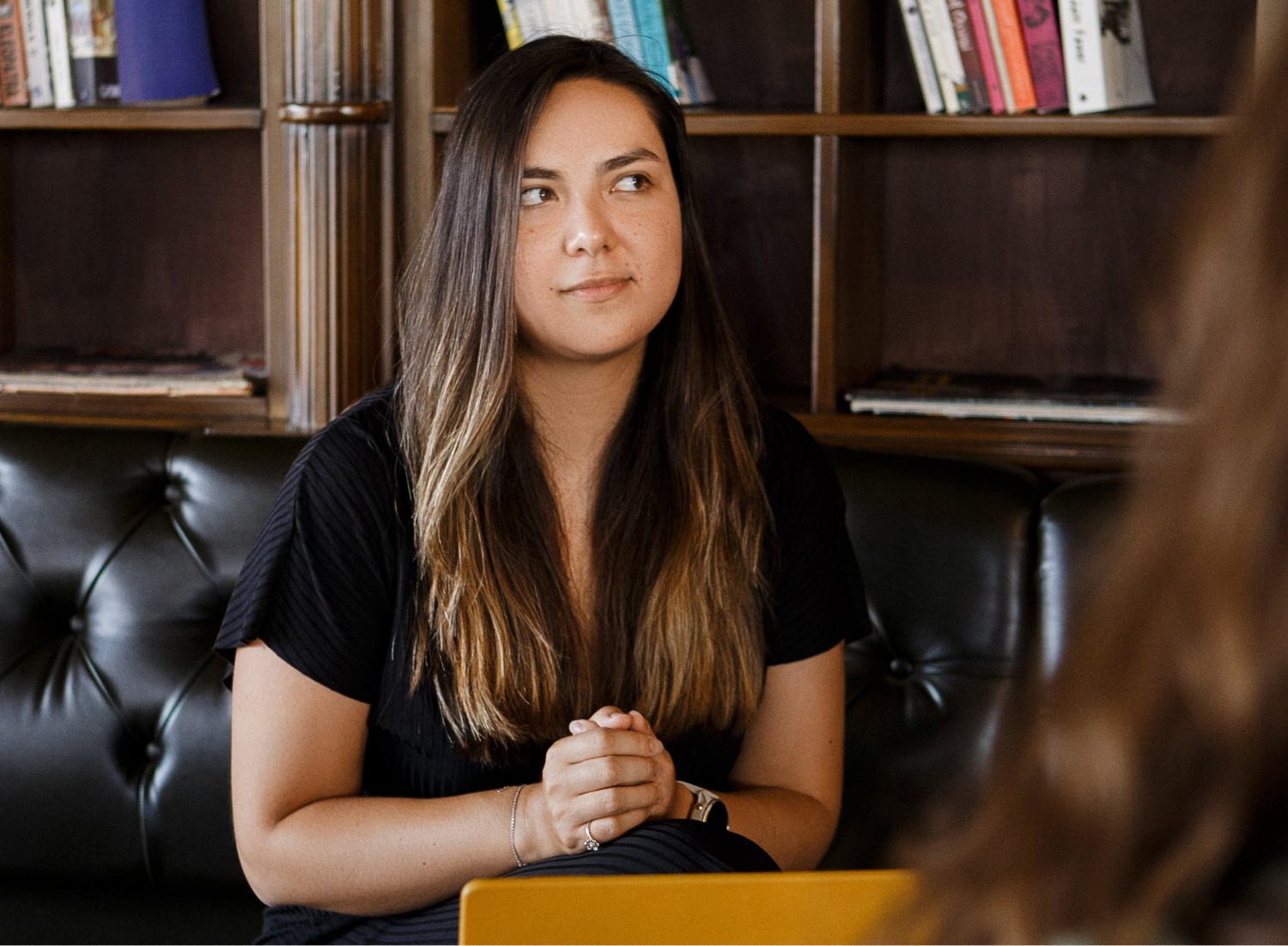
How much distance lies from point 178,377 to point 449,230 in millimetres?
772

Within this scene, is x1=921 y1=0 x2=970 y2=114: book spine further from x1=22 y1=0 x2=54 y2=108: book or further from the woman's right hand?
x1=22 y1=0 x2=54 y2=108: book

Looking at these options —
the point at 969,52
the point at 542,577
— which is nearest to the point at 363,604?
the point at 542,577

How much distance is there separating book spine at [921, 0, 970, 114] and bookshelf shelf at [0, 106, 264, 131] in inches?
35.7

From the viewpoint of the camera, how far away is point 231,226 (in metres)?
2.32

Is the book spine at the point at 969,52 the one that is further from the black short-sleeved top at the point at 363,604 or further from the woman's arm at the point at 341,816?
the woman's arm at the point at 341,816

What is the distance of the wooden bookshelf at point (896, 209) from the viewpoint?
1.89 metres

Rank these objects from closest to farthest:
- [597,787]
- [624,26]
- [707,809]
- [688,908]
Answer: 1. [688,908]
2. [597,787]
3. [707,809]
4. [624,26]

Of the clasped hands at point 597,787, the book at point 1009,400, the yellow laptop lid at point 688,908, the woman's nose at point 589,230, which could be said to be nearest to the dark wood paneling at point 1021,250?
the book at point 1009,400

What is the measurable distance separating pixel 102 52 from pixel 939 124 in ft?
3.87

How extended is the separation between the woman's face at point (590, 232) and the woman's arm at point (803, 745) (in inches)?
15.6

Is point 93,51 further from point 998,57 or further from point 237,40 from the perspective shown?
point 998,57

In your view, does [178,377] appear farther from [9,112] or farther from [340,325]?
[9,112]

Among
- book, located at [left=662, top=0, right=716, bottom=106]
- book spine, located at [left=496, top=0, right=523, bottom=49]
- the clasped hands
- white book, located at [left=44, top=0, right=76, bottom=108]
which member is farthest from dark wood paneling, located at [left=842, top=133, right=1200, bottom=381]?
white book, located at [left=44, top=0, right=76, bottom=108]

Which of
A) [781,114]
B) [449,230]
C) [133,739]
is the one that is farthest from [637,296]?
[133,739]
